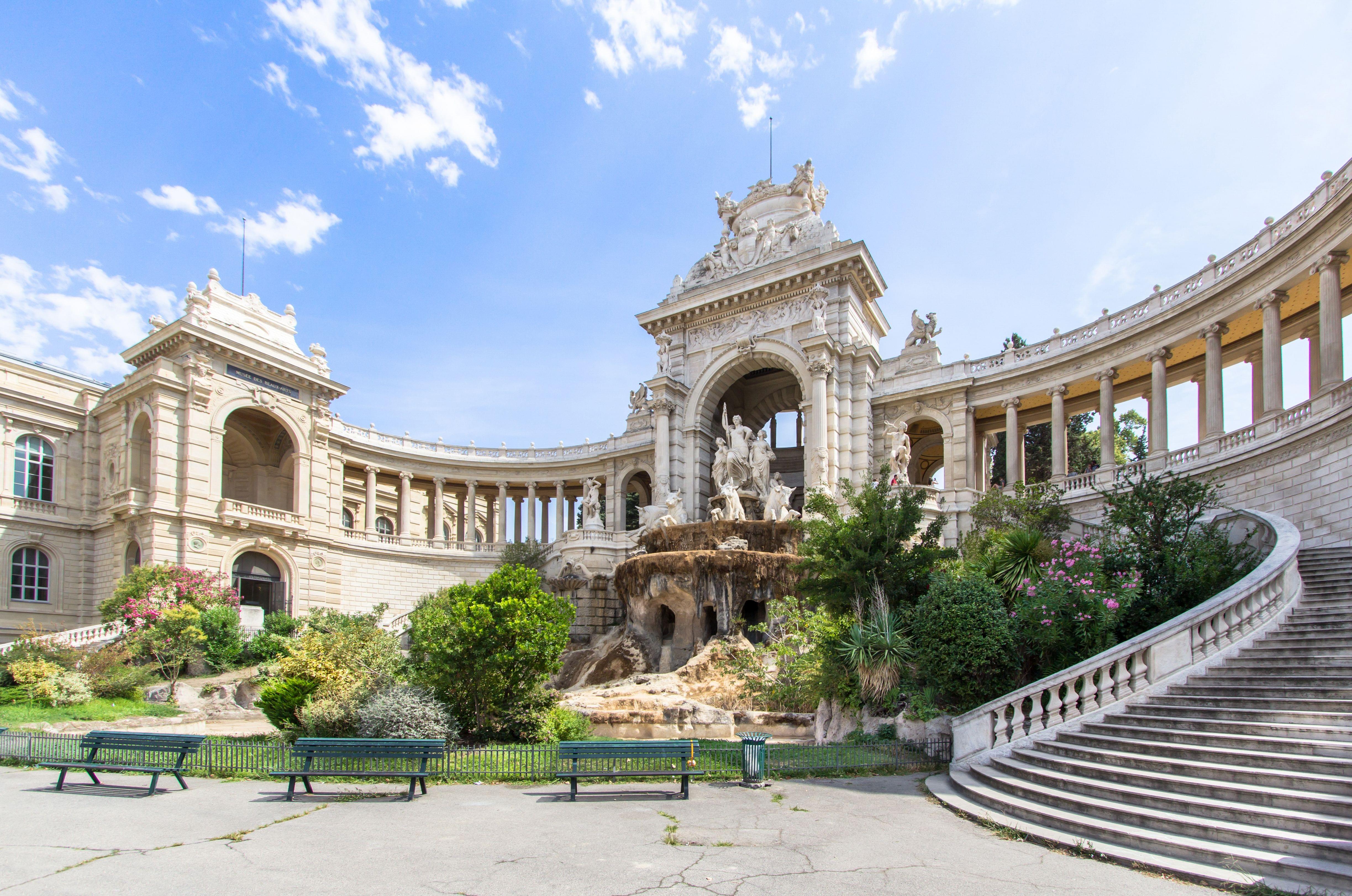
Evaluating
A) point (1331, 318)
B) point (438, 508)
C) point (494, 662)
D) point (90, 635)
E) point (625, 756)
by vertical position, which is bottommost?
point (90, 635)

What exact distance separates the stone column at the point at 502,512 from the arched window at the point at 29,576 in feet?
67.9

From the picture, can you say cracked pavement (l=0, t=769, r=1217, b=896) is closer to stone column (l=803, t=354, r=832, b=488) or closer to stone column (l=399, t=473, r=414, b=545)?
stone column (l=803, t=354, r=832, b=488)

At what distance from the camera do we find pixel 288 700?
15797 millimetres

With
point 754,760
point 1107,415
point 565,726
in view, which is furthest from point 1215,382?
point 565,726

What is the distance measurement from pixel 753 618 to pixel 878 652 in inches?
448

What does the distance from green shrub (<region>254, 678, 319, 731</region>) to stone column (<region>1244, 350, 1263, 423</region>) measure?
29.4m

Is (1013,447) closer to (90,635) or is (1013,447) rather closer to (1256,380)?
(1256,380)

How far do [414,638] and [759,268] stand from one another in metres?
24.8

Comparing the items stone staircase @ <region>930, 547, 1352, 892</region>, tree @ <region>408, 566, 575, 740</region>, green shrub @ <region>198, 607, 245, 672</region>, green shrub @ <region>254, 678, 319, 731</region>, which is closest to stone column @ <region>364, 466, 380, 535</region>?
green shrub @ <region>198, 607, 245, 672</region>

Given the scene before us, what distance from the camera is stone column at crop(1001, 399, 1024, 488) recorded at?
32.3 metres

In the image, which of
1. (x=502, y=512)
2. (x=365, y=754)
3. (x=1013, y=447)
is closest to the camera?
(x=365, y=754)

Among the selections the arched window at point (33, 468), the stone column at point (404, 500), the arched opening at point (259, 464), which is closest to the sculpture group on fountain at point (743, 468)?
the stone column at point (404, 500)

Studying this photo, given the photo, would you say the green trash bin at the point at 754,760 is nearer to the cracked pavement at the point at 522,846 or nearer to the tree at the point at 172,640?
the cracked pavement at the point at 522,846

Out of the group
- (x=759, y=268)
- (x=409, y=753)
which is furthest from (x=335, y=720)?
(x=759, y=268)
